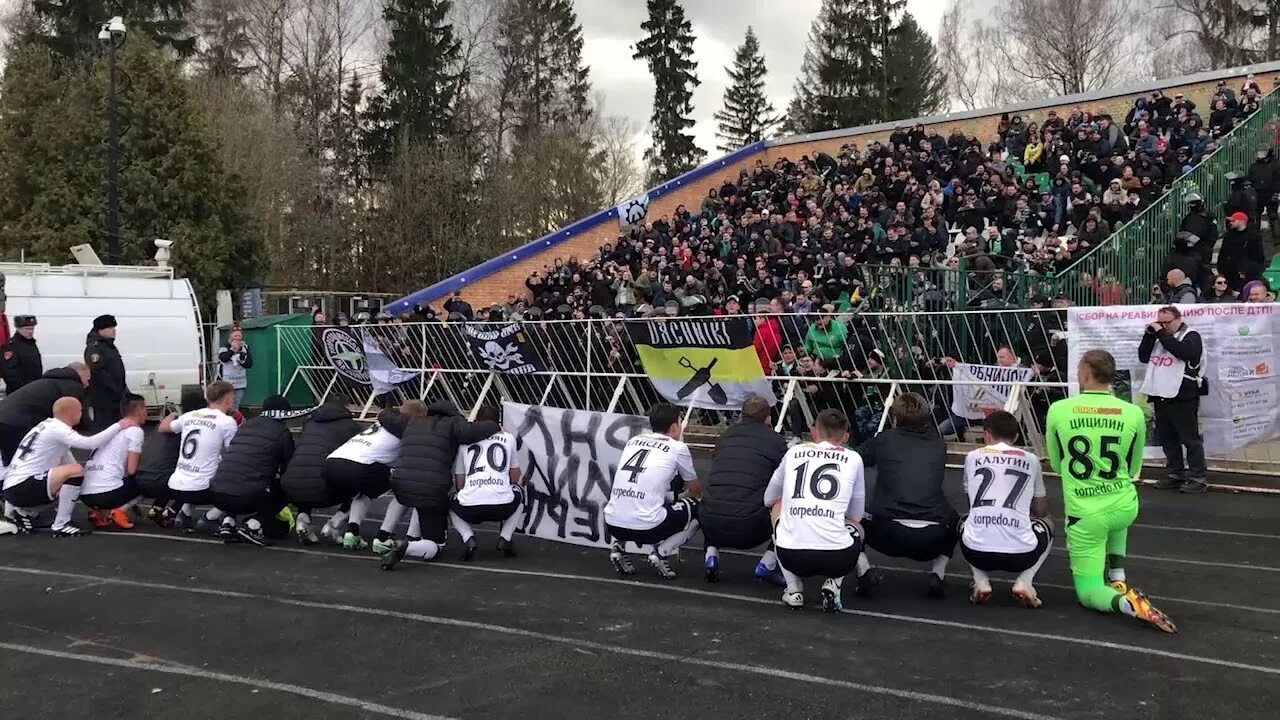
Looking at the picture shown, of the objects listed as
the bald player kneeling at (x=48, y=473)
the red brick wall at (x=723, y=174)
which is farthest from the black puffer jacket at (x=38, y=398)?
the red brick wall at (x=723, y=174)

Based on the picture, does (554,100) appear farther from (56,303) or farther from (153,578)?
(153,578)

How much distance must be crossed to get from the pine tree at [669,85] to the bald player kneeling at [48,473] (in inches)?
1905

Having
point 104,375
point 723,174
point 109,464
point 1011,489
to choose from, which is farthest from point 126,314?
point 723,174

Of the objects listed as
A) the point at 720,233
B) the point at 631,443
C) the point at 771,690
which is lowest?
the point at 771,690

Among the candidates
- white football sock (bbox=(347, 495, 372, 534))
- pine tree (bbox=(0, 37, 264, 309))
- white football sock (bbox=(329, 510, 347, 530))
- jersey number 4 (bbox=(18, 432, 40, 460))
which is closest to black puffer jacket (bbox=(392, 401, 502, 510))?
white football sock (bbox=(347, 495, 372, 534))

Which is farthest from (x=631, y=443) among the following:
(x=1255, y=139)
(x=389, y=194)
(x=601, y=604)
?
(x=389, y=194)

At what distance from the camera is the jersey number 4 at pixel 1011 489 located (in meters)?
6.93

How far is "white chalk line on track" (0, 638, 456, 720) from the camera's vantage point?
5.09 meters

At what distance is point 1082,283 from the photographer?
614 inches

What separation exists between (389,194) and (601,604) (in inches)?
1486

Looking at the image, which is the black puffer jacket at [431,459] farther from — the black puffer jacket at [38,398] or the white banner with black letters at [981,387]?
the white banner with black letters at [981,387]

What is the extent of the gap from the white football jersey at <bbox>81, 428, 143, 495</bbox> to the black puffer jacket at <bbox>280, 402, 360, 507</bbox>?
70.1 inches

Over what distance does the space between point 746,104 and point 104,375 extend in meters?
56.0

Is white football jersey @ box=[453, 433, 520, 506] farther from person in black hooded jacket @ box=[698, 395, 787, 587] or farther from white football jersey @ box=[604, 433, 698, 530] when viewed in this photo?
person in black hooded jacket @ box=[698, 395, 787, 587]
